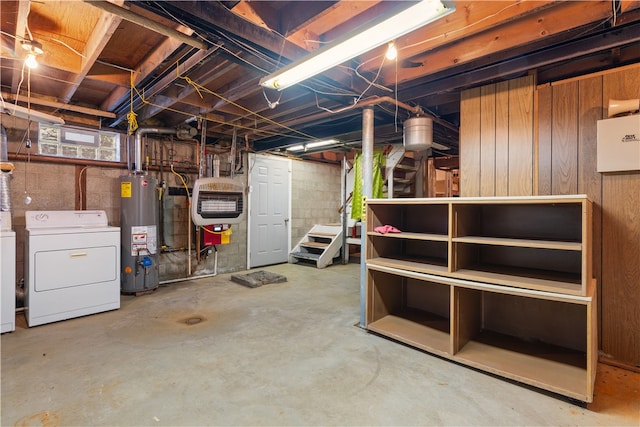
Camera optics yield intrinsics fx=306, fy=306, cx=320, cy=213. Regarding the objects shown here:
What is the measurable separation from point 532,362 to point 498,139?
176 centimetres

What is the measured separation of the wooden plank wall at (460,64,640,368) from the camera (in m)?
2.17

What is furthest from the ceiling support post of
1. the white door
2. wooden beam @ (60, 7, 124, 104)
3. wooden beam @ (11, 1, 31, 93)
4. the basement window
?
the basement window

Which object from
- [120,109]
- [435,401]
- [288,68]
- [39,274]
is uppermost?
[120,109]

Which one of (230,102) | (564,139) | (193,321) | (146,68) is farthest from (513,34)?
(193,321)

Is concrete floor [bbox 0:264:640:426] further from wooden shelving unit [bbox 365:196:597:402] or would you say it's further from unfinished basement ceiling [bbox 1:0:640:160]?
unfinished basement ceiling [bbox 1:0:640:160]

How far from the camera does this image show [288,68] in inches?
80.7

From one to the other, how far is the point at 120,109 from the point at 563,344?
4980 millimetres

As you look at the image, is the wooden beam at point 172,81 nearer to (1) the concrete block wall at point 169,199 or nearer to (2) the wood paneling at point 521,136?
(1) the concrete block wall at point 169,199

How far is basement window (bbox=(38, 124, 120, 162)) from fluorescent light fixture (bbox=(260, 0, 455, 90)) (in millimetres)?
2946

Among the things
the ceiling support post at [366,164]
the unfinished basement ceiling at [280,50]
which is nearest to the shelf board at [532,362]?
the ceiling support post at [366,164]

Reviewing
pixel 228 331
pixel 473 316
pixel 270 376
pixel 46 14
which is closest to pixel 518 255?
pixel 473 316

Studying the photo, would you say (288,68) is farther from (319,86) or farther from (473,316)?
(473,316)

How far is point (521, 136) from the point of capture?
2551 mm

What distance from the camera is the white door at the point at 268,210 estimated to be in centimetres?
558
